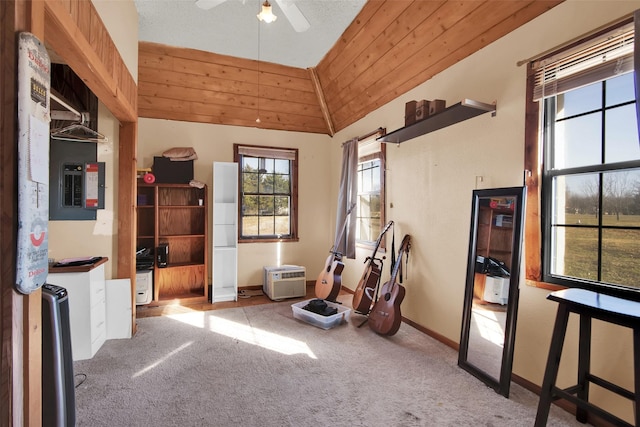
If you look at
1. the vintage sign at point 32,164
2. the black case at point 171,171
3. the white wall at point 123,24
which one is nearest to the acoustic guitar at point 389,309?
the vintage sign at point 32,164

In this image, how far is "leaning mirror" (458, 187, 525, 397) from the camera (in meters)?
2.24

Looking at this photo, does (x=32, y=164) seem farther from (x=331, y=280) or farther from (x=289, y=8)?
(x=331, y=280)

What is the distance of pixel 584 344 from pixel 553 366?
10.8 inches

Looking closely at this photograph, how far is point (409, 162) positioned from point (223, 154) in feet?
9.26

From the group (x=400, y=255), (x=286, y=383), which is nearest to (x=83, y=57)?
(x=286, y=383)

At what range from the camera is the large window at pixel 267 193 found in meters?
5.06

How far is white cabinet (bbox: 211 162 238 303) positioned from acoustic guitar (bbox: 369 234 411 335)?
216 centimetres

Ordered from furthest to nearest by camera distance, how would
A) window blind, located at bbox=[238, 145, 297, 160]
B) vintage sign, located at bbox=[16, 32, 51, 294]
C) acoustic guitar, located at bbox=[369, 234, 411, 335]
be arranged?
window blind, located at bbox=[238, 145, 297, 160], acoustic guitar, located at bbox=[369, 234, 411, 335], vintage sign, located at bbox=[16, 32, 51, 294]

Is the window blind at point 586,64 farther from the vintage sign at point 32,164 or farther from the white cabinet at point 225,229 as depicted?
the white cabinet at point 225,229

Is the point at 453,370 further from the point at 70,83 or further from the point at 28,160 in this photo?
the point at 70,83

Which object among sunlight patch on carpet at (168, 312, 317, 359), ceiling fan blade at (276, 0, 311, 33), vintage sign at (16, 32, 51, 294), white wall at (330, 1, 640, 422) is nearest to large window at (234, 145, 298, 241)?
sunlight patch on carpet at (168, 312, 317, 359)

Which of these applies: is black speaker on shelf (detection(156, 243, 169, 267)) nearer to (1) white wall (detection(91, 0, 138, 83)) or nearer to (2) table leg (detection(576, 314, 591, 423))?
(1) white wall (detection(91, 0, 138, 83))

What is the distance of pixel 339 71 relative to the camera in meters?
4.25

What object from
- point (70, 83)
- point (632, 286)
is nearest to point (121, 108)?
point (70, 83)
